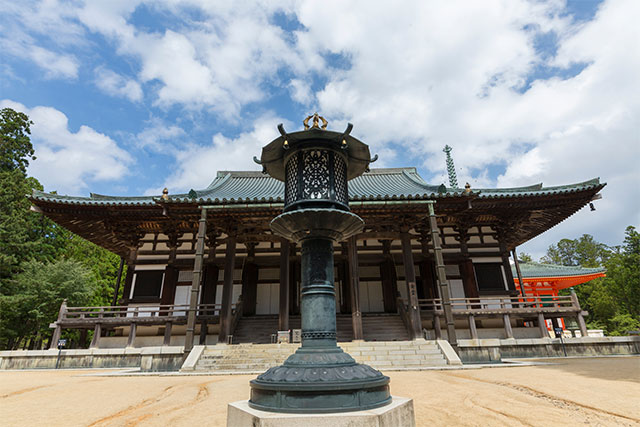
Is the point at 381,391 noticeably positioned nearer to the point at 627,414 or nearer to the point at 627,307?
the point at 627,414

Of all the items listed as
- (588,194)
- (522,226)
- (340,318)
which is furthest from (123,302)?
(588,194)

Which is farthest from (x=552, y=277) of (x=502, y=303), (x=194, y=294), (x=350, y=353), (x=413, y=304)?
(x=194, y=294)

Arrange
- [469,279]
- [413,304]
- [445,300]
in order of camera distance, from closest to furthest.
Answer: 1. [445,300]
2. [413,304]
3. [469,279]

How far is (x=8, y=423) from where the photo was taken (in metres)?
4.01

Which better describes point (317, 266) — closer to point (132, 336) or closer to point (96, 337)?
point (132, 336)

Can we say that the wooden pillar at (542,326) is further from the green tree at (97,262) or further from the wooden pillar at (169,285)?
the green tree at (97,262)

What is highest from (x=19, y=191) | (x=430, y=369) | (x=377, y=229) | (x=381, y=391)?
(x=19, y=191)

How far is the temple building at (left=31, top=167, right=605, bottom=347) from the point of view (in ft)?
40.4

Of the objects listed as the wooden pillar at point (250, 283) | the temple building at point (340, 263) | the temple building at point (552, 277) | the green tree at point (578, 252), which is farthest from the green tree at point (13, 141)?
→ the green tree at point (578, 252)

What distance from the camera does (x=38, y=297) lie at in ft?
55.8

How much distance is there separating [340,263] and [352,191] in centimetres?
399

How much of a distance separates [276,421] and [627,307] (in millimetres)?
28691

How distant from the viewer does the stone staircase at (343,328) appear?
12727 mm

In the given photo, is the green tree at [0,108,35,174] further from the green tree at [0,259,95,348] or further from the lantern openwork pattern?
the lantern openwork pattern
